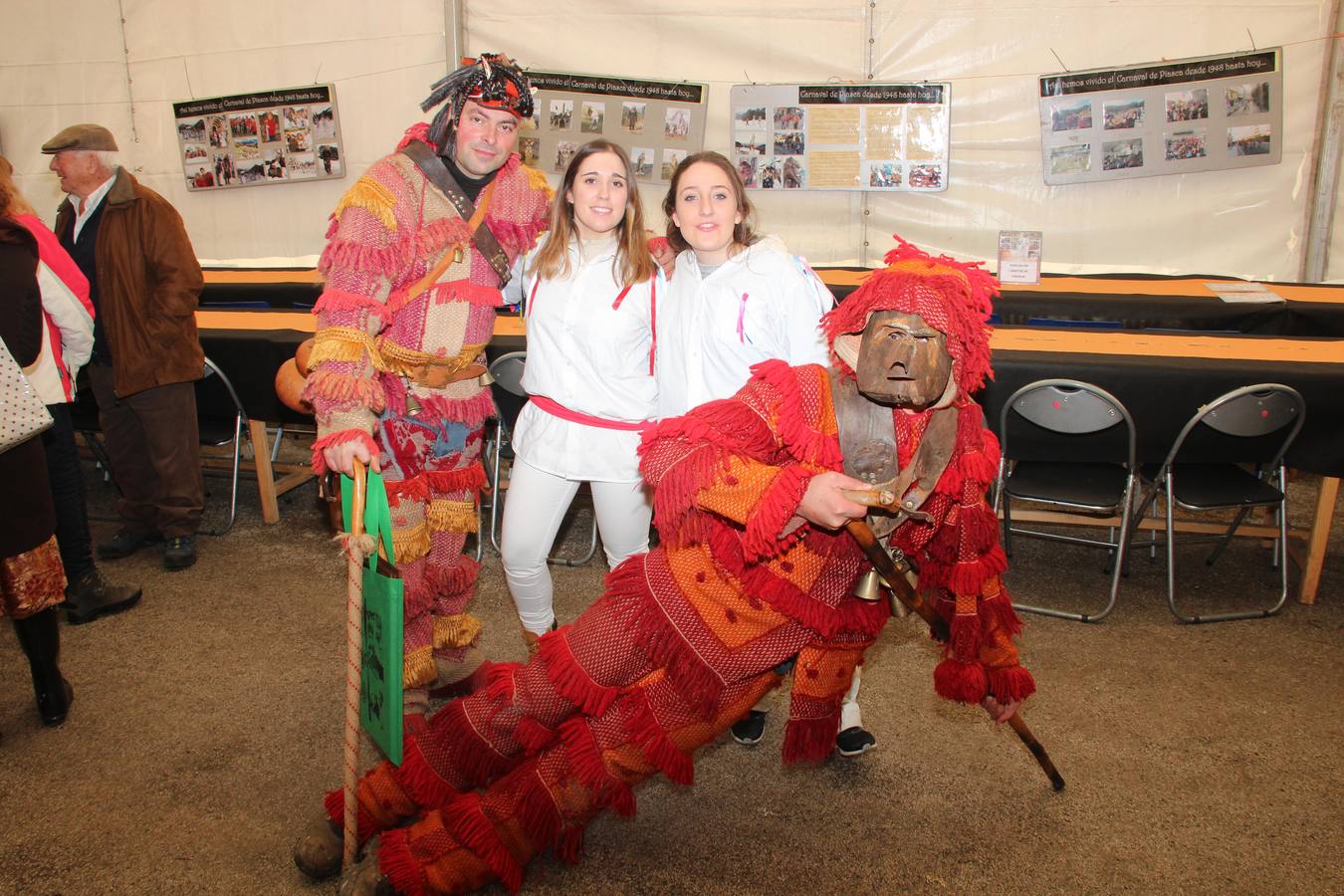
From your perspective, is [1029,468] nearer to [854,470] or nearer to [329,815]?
[854,470]

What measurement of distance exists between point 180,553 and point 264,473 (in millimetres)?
547

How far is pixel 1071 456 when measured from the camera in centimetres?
351

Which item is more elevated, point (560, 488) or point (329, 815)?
point (560, 488)

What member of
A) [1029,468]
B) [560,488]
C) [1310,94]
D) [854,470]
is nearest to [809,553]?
[854,470]

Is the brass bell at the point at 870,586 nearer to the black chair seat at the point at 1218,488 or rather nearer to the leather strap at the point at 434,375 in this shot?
the leather strap at the point at 434,375

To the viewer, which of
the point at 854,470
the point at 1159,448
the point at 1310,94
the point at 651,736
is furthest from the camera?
the point at 1310,94

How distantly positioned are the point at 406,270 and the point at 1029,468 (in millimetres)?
2486

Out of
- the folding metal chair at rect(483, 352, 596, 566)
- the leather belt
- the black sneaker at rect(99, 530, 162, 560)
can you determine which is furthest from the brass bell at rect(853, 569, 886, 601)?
the black sneaker at rect(99, 530, 162, 560)

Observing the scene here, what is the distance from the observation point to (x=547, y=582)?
2559 mm

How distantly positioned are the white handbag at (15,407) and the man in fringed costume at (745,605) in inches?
49.8

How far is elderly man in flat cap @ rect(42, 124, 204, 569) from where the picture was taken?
3.75 meters

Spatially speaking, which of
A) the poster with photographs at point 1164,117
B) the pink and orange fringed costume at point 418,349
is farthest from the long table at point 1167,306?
the pink and orange fringed costume at point 418,349

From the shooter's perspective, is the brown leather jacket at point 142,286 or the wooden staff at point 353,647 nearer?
the wooden staff at point 353,647

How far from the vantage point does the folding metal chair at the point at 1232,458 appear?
3178 mm
